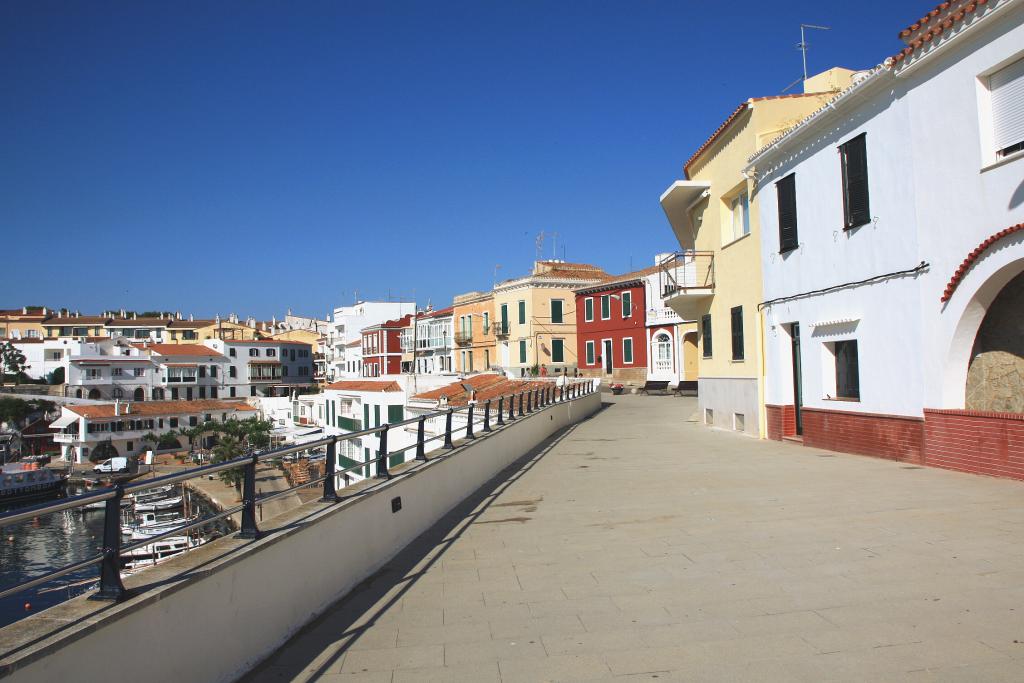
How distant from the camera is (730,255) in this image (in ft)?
62.3

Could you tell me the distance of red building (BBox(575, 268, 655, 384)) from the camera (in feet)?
139

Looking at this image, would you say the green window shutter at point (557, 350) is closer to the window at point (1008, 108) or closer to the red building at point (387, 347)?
the red building at point (387, 347)

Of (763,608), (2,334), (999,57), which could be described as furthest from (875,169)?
(2,334)

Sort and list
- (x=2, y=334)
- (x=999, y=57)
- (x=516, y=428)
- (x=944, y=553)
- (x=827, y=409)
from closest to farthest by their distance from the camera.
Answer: (x=944, y=553)
(x=999, y=57)
(x=827, y=409)
(x=516, y=428)
(x=2, y=334)

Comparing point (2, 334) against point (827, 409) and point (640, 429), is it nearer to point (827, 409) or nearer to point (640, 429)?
point (640, 429)

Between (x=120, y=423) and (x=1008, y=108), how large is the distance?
62644 millimetres

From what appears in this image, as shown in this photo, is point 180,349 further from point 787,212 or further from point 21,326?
point 787,212

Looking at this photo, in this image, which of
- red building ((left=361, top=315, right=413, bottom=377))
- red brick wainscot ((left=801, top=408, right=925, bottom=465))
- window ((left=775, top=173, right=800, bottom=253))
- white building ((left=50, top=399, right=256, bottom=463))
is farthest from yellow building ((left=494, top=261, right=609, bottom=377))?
red brick wainscot ((left=801, top=408, right=925, bottom=465))

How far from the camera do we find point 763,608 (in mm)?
5277

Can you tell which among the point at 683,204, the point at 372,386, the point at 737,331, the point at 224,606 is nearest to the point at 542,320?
the point at 372,386

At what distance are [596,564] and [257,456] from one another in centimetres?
346

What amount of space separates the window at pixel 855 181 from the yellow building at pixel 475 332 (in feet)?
124

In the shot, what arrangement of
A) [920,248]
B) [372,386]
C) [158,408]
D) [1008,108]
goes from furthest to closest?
[158,408] → [372,386] → [920,248] → [1008,108]

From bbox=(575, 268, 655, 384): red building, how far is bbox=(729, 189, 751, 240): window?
73.0 ft
